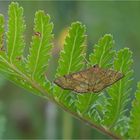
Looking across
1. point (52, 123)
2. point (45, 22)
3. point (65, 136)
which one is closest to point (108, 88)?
point (45, 22)

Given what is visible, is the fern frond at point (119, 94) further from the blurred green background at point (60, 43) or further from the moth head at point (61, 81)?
the blurred green background at point (60, 43)

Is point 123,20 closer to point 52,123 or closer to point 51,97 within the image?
point 52,123

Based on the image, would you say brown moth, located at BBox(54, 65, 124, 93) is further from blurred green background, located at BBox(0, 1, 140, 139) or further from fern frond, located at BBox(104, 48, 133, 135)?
blurred green background, located at BBox(0, 1, 140, 139)

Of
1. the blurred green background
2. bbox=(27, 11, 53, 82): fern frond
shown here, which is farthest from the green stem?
bbox=(27, 11, 53, 82): fern frond

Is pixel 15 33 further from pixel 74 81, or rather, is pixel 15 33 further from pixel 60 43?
pixel 60 43

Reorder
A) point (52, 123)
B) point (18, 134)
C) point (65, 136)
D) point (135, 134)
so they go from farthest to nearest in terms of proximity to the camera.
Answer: point (18, 134) → point (52, 123) → point (65, 136) → point (135, 134)
